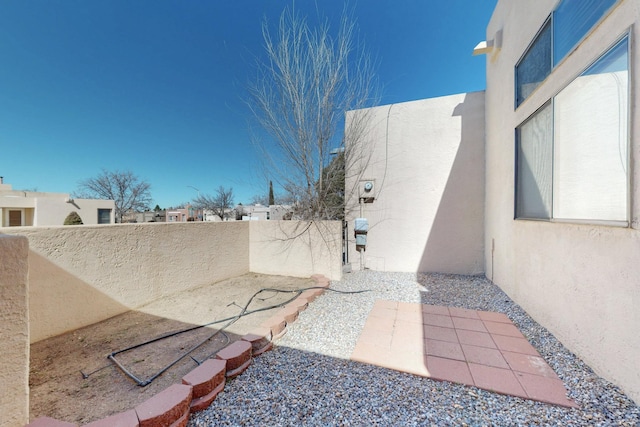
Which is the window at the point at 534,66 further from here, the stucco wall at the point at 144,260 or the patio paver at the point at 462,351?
the stucco wall at the point at 144,260

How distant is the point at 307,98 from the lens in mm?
5668

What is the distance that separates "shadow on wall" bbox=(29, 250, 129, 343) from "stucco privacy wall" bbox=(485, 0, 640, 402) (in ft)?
18.8

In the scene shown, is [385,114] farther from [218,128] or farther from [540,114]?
[218,128]

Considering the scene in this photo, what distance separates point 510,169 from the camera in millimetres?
4285

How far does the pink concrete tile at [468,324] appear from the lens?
3.15 metres

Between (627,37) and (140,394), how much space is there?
198 inches

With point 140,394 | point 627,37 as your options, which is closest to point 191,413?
point 140,394

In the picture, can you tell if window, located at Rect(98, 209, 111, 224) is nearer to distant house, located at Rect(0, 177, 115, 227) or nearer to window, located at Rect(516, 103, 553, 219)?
distant house, located at Rect(0, 177, 115, 227)

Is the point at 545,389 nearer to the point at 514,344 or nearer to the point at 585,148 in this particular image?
the point at 514,344

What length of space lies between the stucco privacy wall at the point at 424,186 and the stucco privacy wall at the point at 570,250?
738 mm

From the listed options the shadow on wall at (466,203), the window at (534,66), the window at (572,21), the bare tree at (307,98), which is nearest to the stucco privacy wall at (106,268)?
the bare tree at (307,98)

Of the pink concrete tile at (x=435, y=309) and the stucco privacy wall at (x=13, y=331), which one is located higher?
the stucco privacy wall at (x=13, y=331)

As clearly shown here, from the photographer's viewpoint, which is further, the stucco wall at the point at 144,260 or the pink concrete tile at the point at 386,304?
the pink concrete tile at the point at 386,304

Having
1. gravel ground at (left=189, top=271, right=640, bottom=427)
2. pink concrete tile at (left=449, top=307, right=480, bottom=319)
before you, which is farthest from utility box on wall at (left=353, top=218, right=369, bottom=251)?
gravel ground at (left=189, top=271, right=640, bottom=427)
